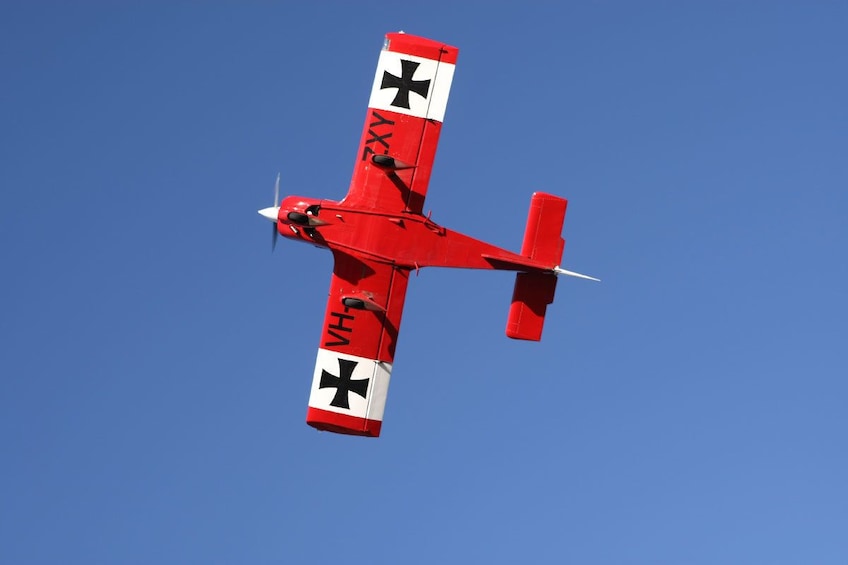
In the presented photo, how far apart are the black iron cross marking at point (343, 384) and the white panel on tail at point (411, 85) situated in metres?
7.97

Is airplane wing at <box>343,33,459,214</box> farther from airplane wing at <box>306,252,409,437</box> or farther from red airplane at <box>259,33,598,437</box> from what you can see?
airplane wing at <box>306,252,409,437</box>

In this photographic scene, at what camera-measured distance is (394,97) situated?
3300 cm

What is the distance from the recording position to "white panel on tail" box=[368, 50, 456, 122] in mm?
32969

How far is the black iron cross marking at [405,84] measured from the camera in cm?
3300

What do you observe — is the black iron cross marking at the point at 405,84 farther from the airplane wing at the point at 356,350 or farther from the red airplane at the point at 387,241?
the airplane wing at the point at 356,350

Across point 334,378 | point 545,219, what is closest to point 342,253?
point 334,378

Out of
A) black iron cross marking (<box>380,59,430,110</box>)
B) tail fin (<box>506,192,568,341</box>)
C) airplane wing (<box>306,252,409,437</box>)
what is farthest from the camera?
black iron cross marking (<box>380,59,430,110</box>)

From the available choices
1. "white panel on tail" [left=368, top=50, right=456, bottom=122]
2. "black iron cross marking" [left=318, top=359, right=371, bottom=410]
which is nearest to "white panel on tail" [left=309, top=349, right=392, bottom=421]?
"black iron cross marking" [left=318, top=359, right=371, bottom=410]

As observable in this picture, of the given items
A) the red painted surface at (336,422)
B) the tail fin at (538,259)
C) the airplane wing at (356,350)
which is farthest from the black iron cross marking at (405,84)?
the red painted surface at (336,422)

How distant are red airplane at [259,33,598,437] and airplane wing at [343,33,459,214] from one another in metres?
0.03

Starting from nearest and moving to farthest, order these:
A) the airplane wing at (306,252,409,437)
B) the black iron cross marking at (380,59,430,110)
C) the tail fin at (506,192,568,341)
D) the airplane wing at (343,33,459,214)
A: 1. the tail fin at (506,192,568,341)
2. the airplane wing at (343,33,459,214)
3. the airplane wing at (306,252,409,437)
4. the black iron cross marking at (380,59,430,110)

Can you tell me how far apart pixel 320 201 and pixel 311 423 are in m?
6.83

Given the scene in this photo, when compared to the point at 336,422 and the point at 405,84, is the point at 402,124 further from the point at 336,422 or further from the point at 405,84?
the point at 336,422

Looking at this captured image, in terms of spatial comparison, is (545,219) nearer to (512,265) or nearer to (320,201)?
(512,265)
